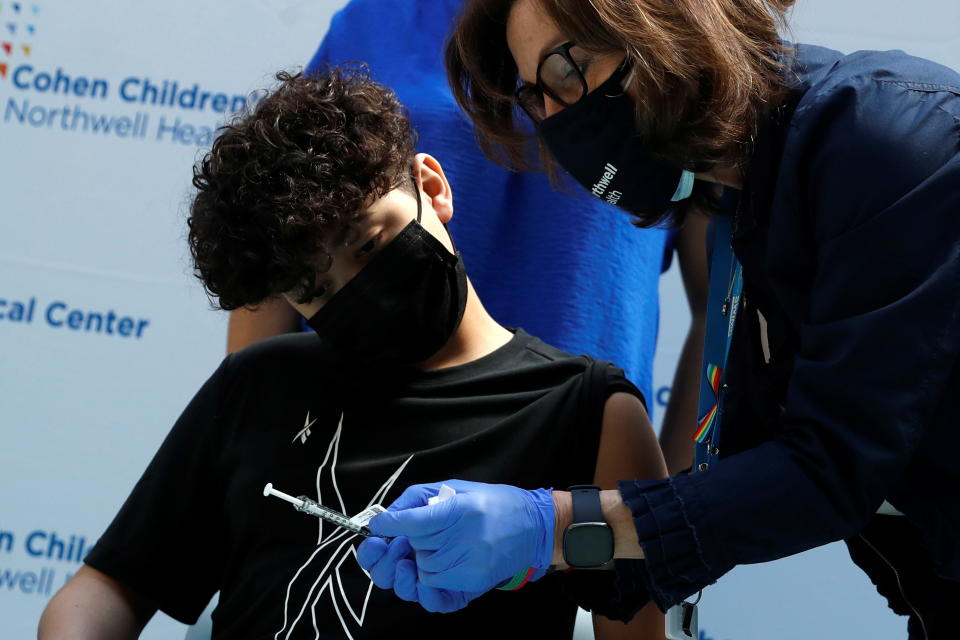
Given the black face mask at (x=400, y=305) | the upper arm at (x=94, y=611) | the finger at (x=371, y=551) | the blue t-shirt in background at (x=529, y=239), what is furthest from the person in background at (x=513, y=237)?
the finger at (x=371, y=551)

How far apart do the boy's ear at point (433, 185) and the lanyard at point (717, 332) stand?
40 cm

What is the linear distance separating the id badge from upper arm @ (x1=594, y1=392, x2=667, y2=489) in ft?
0.55

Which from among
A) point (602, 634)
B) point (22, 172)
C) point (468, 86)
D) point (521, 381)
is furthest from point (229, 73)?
point (602, 634)

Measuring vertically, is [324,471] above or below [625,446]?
below

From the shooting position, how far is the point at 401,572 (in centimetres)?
111

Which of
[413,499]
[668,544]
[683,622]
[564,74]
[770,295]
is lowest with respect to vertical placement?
[683,622]

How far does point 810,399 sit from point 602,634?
539mm

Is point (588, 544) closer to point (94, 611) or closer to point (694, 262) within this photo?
point (94, 611)

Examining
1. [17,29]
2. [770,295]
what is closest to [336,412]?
[770,295]

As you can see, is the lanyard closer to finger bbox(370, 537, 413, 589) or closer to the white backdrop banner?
finger bbox(370, 537, 413, 589)

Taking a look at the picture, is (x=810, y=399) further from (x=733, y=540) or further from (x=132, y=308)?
(x=132, y=308)

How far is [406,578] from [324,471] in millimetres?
320

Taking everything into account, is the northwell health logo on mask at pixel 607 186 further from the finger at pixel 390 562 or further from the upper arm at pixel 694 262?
the upper arm at pixel 694 262

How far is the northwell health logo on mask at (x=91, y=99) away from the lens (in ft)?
7.64
